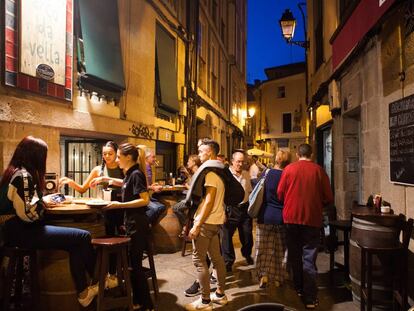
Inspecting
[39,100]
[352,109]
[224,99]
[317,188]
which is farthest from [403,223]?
[224,99]

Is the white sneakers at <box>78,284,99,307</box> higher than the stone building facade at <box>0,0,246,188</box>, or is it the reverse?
the stone building facade at <box>0,0,246,188</box>

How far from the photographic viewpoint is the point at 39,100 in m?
5.55

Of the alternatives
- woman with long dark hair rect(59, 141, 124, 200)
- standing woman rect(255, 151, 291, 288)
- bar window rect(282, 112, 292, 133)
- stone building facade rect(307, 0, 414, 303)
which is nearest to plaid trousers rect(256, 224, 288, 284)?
standing woman rect(255, 151, 291, 288)

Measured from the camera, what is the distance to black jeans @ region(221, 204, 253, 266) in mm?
6168

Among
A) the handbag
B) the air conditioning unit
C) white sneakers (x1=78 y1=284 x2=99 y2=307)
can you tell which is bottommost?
white sneakers (x1=78 y1=284 x2=99 y2=307)

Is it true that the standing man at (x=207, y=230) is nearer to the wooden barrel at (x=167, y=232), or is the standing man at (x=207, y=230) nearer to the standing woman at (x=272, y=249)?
the standing woman at (x=272, y=249)

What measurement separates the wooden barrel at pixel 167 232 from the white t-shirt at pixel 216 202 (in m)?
3.04

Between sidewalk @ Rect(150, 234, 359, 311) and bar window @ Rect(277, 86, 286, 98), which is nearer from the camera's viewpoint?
sidewalk @ Rect(150, 234, 359, 311)

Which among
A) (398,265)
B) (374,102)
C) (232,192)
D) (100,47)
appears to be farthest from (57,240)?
(374,102)

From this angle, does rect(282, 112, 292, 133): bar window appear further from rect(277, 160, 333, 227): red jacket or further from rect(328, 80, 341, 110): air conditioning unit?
rect(277, 160, 333, 227): red jacket

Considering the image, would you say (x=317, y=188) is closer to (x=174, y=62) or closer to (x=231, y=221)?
(x=231, y=221)

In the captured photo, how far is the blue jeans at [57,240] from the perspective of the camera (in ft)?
12.3

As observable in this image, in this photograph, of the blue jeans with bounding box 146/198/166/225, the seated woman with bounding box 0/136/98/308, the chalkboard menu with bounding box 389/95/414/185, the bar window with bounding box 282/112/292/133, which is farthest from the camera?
the bar window with bounding box 282/112/292/133

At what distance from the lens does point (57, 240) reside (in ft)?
12.5
